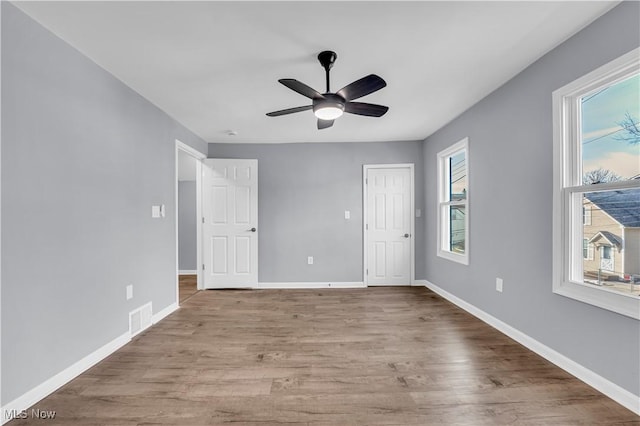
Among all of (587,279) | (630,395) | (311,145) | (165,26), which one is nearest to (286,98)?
(165,26)

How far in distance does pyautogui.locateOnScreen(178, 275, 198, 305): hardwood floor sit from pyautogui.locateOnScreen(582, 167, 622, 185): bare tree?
182 inches

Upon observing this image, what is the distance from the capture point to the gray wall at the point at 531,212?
181cm

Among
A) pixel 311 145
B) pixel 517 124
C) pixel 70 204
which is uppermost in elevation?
pixel 311 145

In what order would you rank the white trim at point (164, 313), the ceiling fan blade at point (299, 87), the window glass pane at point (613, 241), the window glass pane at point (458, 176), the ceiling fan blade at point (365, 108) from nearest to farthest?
the window glass pane at point (613, 241) < the ceiling fan blade at point (299, 87) < the ceiling fan blade at point (365, 108) < the white trim at point (164, 313) < the window glass pane at point (458, 176)

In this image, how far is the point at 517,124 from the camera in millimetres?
2664

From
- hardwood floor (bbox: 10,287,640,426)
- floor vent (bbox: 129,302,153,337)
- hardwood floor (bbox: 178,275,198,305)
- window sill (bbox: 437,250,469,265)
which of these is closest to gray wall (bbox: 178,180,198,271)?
hardwood floor (bbox: 178,275,198,305)

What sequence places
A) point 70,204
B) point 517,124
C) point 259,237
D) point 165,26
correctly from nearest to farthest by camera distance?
point 165,26
point 70,204
point 517,124
point 259,237

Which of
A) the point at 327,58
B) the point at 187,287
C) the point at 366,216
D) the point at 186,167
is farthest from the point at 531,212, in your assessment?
the point at 186,167

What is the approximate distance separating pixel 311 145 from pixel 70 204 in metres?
3.41

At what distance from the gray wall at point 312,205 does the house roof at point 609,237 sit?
285cm

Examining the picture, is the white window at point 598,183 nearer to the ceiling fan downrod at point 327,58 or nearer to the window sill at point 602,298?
the window sill at point 602,298

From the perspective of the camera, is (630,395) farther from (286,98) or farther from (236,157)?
(236,157)

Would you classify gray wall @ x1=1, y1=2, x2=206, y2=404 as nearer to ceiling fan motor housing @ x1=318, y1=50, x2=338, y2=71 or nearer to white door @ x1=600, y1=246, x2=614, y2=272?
ceiling fan motor housing @ x1=318, y1=50, x2=338, y2=71

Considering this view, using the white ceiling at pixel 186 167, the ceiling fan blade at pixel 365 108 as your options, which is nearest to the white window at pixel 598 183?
the ceiling fan blade at pixel 365 108
